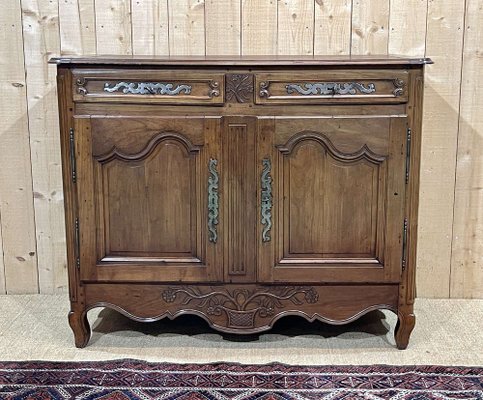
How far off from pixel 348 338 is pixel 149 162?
922 millimetres

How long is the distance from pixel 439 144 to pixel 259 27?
82 centimetres

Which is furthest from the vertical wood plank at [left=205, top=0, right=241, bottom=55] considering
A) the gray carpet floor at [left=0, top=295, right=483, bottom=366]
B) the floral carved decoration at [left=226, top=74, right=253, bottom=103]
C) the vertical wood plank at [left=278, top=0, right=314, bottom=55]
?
the gray carpet floor at [left=0, top=295, right=483, bottom=366]

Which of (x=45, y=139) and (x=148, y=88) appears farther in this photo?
(x=45, y=139)

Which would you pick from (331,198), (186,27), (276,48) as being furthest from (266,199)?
(186,27)

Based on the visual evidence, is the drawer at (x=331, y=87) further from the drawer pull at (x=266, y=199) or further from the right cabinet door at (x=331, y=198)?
the drawer pull at (x=266, y=199)

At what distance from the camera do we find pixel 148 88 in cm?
235

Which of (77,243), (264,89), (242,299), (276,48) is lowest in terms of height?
(242,299)

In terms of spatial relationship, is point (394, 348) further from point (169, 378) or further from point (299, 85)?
point (299, 85)

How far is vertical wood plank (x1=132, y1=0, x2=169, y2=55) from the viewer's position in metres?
2.85

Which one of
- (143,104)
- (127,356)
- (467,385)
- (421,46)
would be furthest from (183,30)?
(467,385)

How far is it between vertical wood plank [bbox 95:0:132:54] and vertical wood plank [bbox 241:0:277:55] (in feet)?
1.44

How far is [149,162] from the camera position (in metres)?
2.41

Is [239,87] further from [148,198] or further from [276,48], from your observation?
[276,48]

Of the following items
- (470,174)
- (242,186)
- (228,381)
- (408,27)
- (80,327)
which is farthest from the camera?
(470,174)
